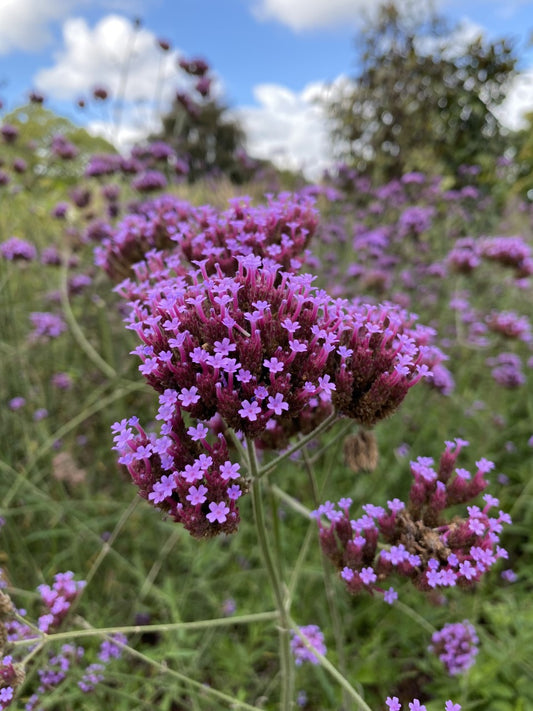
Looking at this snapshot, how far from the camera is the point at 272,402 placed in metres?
1.07

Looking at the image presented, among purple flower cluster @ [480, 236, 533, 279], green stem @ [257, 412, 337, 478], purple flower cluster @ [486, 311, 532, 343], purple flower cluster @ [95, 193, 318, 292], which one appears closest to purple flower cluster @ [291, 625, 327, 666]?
green stem @ [257, 412, 337, 478]

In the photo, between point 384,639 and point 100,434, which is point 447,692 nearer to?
point 384,639

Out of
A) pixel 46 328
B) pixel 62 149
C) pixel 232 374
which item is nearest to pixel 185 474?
pixel 232 374

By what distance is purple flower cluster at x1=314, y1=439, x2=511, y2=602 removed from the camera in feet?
4.02

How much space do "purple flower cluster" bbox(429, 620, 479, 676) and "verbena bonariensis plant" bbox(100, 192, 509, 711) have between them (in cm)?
94

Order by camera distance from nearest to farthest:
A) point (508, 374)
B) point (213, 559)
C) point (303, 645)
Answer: point (303, 645), point (213, 559), point (508, 374)

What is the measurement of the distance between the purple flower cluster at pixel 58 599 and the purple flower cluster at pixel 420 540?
0.86 m

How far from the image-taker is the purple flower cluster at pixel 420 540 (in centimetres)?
123

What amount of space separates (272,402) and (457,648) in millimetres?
1649

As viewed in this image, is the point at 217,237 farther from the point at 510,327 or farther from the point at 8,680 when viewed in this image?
the point at 510,327

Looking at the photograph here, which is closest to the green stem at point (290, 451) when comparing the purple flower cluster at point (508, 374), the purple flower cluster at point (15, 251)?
the purple flower cluster at point (508, 374)

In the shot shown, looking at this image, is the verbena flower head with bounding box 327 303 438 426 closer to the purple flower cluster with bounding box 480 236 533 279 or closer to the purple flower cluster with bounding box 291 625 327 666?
the purple flower cluster with bounding box 291 625 327 666

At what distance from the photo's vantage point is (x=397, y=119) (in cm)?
895

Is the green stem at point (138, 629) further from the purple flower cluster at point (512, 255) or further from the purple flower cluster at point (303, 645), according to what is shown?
the purple flower cluster at point (512, 255)
